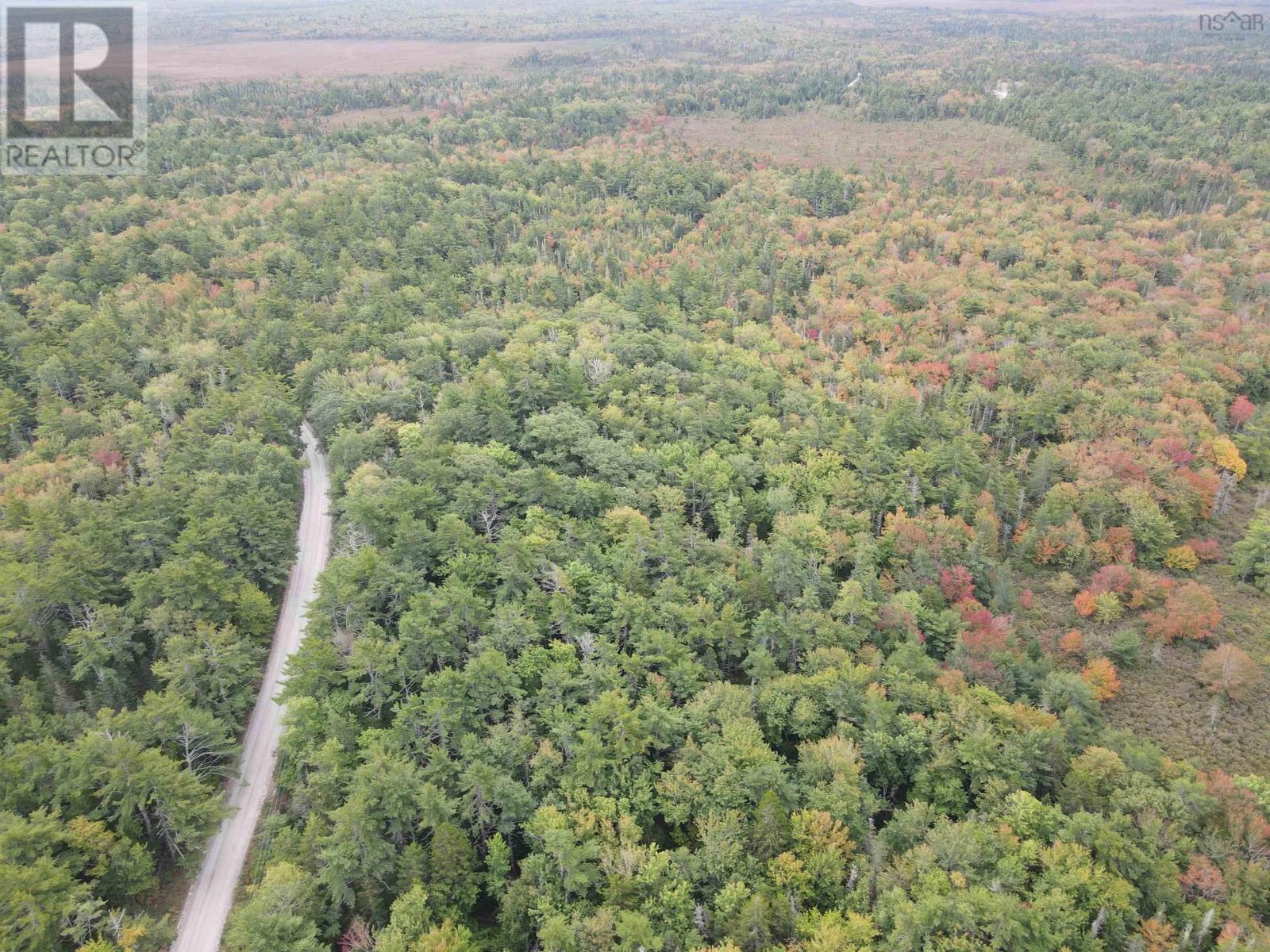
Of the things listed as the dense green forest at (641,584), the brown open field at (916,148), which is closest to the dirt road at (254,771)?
the dense green forest at (641,584)

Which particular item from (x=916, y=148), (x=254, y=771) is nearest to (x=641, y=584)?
(x=254, y=771)

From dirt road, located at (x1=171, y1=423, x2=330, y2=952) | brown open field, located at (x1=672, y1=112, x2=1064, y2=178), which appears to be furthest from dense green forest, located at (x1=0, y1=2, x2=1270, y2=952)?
brown open field, located at (x1=672, y1=112, x2=1064, y2=178)

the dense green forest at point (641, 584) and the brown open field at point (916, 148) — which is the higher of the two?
the brown open field at point (916, 148)

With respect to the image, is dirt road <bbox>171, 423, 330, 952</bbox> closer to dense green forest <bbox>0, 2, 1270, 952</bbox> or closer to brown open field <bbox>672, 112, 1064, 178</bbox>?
dense green forest <bbox>0, 2, 1270, 952</bbox>

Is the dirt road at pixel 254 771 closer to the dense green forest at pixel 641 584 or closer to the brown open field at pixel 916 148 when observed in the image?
the dense green forest at pixel 641 584

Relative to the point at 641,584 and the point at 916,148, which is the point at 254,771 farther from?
the point at 916,148

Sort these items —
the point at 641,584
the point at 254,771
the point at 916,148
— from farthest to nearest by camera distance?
1. the point at 916,148
2. the point at 641,584
3. the point at 254,771

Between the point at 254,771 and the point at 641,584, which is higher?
the point at 641,584
